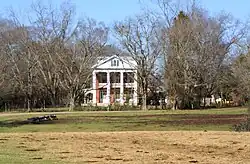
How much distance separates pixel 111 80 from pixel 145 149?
77747 millimetres

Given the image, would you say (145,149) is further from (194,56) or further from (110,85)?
(110,85)

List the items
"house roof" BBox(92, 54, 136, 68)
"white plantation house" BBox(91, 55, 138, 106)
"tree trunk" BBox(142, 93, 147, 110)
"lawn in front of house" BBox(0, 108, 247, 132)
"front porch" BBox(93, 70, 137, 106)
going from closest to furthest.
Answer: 1. "lawn in front of house" BBox(0, 108, 247, 132)
2. "tree trunk" BBox(142, 93, 147, 110)
3. "house roof" BBox(92, 54, 136, 68)
4. "white plantation house" BBox(91, 55, 138, 106)
5. "front porch" BBox(93, 70, 137, 106)

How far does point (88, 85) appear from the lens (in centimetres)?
9038

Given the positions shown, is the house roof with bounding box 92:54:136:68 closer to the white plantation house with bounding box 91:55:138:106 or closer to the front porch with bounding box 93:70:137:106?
the white plantation house with bounding box 91:55:138:106

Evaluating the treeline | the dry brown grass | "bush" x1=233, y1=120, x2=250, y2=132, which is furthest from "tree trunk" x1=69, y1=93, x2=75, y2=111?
the dry brown grass

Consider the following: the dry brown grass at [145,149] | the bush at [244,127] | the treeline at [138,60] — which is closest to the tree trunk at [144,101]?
the treeline at [138,60]

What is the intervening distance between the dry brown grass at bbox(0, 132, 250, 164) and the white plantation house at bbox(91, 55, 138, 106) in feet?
217

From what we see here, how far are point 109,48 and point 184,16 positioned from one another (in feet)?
52.2

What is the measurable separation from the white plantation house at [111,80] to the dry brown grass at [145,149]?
66.3 m

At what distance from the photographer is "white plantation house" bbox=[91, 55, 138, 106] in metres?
89.6

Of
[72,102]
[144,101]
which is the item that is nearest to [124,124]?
[72,102]

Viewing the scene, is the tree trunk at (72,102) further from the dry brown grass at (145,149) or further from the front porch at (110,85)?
the dry brown grass at (145,149)

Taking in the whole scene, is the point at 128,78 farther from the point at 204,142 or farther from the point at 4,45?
the point at 204,142

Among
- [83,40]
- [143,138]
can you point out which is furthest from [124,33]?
[143,138]
